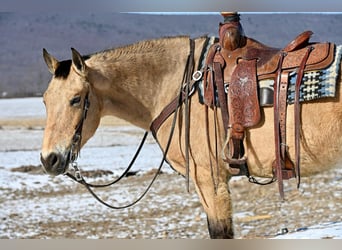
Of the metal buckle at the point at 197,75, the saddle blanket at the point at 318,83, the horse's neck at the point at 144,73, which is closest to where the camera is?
the saddle blanket at the point at 318,83

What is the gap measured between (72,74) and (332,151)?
→ 3.99ft

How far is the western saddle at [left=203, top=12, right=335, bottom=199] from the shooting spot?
1.95 metres

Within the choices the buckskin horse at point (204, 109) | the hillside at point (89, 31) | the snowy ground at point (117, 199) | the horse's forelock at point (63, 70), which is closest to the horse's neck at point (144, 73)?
the buckskin horse at point (204, 109)

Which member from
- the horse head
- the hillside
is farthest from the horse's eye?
the hillside

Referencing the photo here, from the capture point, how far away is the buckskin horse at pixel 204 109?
1955mm

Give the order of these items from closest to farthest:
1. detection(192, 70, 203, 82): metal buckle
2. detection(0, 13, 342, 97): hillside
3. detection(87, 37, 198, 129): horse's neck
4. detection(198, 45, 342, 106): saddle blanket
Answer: detection(198, 45, 342, 106): saddle blanket, detection(192, 70, 203, 82): metal buckle, detection(87, 37, 198, 129): horse's neck, detection(0, 13, 342, 97): hillside

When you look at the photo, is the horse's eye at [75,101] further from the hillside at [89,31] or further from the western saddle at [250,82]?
the hillside at [89,31]

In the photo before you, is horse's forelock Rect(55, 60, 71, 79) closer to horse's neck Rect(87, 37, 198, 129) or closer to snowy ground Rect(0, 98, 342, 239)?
horse's neck Rect(87, 37, 198, 129)

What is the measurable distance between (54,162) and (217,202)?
0.78 meters

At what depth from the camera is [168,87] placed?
2244 mm

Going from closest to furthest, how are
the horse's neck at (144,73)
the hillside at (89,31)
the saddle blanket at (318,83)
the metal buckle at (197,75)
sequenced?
the saddle blanket at (318,83), the metal buckle at (197,75), the horse's neck at (144,73), the hillside at (89,31)

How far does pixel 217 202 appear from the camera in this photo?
2145mm
